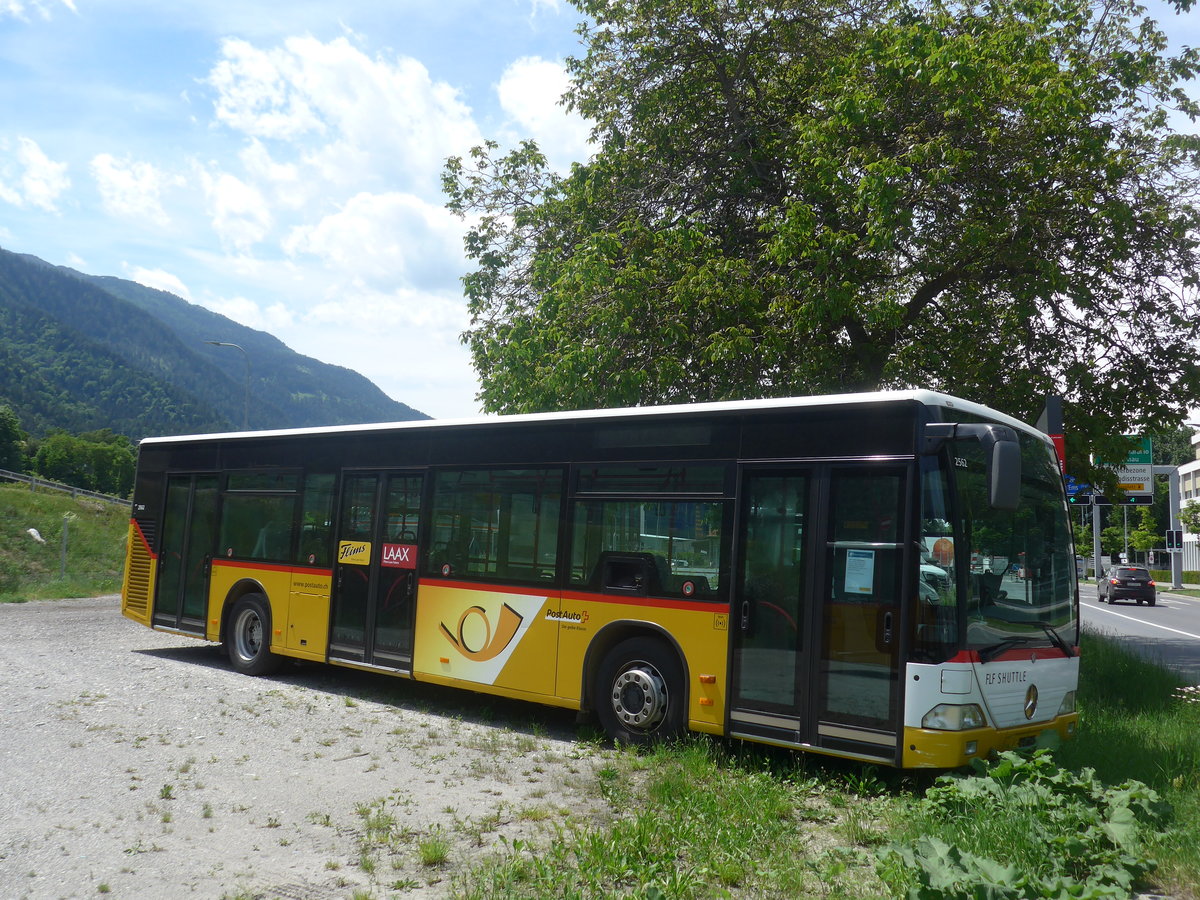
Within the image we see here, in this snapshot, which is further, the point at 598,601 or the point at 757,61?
the point at 757,61

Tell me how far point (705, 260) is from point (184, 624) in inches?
340

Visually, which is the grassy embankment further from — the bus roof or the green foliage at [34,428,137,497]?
the green foliage at [34,428,137,497]

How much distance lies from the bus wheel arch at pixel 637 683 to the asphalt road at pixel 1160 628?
877 cm

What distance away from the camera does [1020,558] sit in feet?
24.2

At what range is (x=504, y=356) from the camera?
15.8m

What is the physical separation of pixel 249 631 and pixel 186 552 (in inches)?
66.6

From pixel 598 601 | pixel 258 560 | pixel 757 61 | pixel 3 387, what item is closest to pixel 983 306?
pixel 757 61

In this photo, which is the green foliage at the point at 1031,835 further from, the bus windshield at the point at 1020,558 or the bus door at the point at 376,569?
the bus door at the point at 376,569

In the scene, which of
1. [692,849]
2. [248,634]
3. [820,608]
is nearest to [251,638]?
[248,634]

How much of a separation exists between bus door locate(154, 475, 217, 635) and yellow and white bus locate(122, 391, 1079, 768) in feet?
6.82

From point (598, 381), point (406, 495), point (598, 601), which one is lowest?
point (598, 601)

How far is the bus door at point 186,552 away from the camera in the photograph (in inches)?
518

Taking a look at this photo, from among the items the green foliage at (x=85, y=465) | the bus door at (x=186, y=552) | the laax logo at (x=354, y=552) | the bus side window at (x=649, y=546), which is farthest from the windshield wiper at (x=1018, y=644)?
the green foliage at (x=85, y=465)

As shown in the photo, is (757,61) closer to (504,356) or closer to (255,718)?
(504,356)
